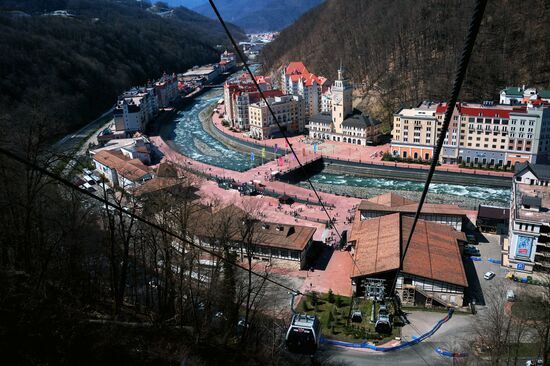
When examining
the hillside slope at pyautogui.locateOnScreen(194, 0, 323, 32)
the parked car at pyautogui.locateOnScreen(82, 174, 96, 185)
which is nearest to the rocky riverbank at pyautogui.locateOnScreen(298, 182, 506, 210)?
the parked car at pyautogui.locateOnScreen(82, 174, 96, 185)

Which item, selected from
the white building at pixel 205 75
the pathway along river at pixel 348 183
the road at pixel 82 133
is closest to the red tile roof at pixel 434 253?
the pathway along river at pixel 348 183

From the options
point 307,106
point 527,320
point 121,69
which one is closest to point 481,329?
point 527,320

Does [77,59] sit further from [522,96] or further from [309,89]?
[522,96]

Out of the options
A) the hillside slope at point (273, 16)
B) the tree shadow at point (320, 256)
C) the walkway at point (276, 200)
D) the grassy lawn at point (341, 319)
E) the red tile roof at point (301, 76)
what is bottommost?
the grassy lawn at point (341, 319)

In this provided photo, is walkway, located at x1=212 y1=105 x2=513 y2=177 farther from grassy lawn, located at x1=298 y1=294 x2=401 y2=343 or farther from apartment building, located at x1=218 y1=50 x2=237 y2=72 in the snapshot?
apartment building, located at x1=218 y1=50 x2=237 y2=72

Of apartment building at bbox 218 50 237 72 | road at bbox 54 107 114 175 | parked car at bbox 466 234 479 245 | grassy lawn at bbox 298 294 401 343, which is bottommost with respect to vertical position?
grassy lawn at bbox 298 294 401 343

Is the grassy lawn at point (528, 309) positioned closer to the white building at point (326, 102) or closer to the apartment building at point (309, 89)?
the white building at point (326, 102)
